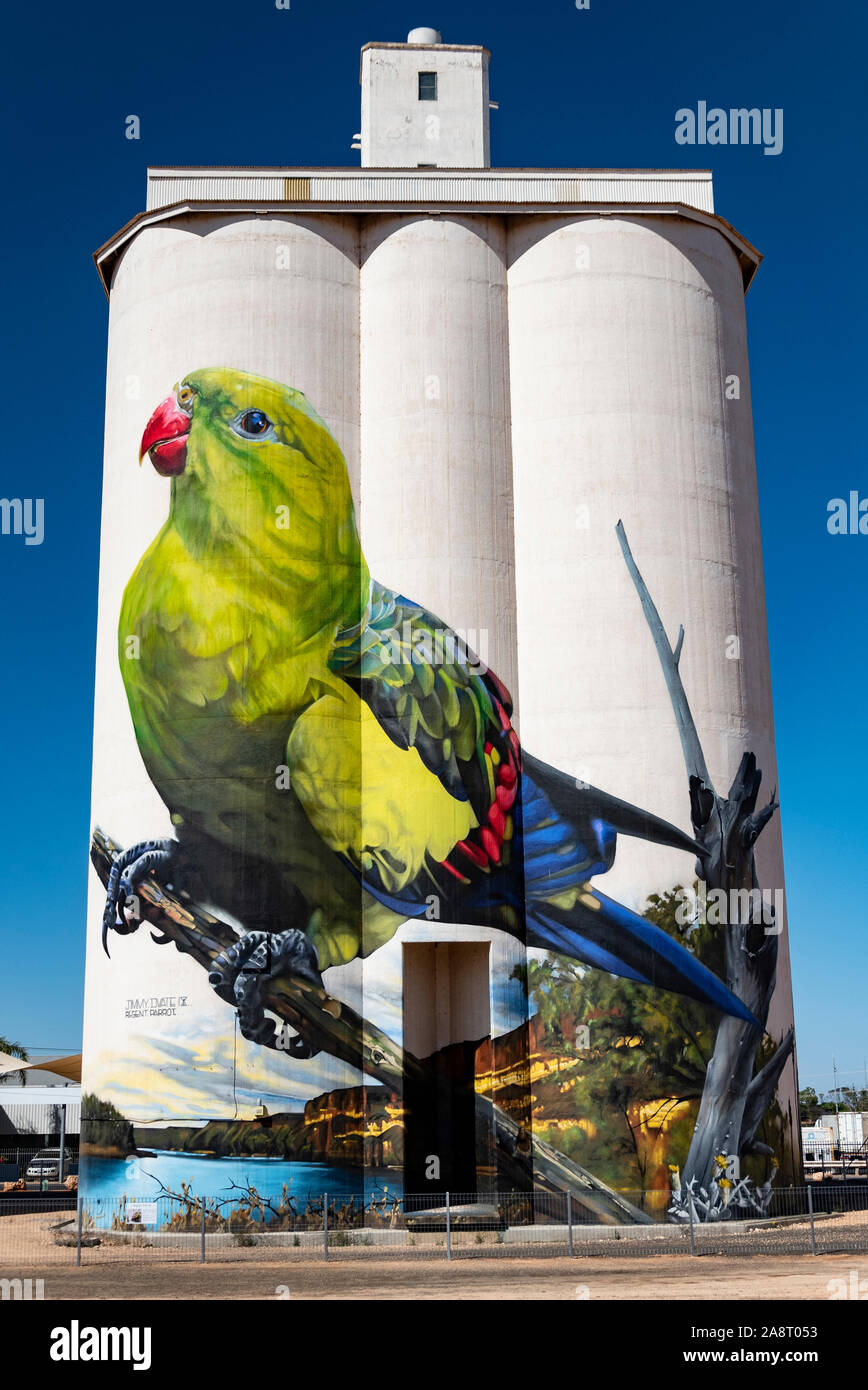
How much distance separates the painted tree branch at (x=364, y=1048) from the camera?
35125 millimetres

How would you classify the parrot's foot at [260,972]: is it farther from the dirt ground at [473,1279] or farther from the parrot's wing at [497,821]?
the dirt ground at [473,1279]

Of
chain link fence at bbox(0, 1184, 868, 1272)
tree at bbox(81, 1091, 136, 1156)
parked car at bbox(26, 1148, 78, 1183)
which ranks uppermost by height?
tree at bbox(81, 1091, 136, 1156)

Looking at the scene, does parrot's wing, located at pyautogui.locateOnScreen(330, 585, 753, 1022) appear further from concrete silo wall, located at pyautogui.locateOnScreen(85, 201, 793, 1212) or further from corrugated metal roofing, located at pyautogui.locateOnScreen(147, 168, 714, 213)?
corrugated metal roofing, located at pyautogui.locateOnScreen(147, 168, 714, 213)

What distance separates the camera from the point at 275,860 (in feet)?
118

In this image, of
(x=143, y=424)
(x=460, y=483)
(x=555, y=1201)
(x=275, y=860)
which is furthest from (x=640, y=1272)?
Result: (x=143, y=424)

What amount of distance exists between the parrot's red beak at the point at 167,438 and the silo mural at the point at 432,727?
11 cm

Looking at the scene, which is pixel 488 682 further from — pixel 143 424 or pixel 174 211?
pixel 174 211

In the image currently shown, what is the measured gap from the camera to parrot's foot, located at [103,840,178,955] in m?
36.3

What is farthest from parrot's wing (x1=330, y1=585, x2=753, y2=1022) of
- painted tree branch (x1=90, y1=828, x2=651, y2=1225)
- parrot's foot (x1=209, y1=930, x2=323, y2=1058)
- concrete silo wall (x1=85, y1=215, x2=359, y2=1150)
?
concrete silo wall (x1=85, y1=215, x2=359, y2=1150)

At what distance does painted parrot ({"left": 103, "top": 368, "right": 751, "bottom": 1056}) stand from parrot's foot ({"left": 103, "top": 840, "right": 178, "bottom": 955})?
0.20 feet

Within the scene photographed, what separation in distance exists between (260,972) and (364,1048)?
3.06 metres

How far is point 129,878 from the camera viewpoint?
120 ft

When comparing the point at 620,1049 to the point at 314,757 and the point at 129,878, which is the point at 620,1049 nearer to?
the point at 314,757

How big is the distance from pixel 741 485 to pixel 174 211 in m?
16.9
